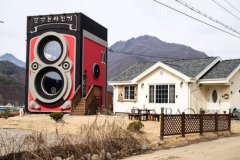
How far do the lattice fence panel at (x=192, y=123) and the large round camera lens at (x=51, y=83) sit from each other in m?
15.7

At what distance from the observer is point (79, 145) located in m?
11.4

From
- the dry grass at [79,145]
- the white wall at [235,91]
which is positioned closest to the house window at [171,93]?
the white wall at [235,91]

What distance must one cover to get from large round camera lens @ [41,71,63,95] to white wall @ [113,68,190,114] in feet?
16.8

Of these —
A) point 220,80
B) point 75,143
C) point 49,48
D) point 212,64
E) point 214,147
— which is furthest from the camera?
point 49,48

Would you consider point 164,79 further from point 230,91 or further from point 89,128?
point 89,128

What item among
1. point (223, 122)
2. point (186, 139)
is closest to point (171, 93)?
point (223, 122)

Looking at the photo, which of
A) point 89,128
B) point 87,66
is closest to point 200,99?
point 87,66

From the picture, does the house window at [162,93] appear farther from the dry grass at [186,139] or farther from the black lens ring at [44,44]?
the black lens ring at [44,44]

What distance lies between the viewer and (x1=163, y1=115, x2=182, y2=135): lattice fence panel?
52.7 ft

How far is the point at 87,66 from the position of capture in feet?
106

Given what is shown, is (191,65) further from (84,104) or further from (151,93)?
(84,104)

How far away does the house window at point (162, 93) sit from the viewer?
86.7 ft

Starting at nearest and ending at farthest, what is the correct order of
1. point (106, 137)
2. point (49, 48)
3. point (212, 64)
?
point (106, 137) → point (212, 64) → point (49, 48)

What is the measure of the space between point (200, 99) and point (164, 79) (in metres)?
2.87
